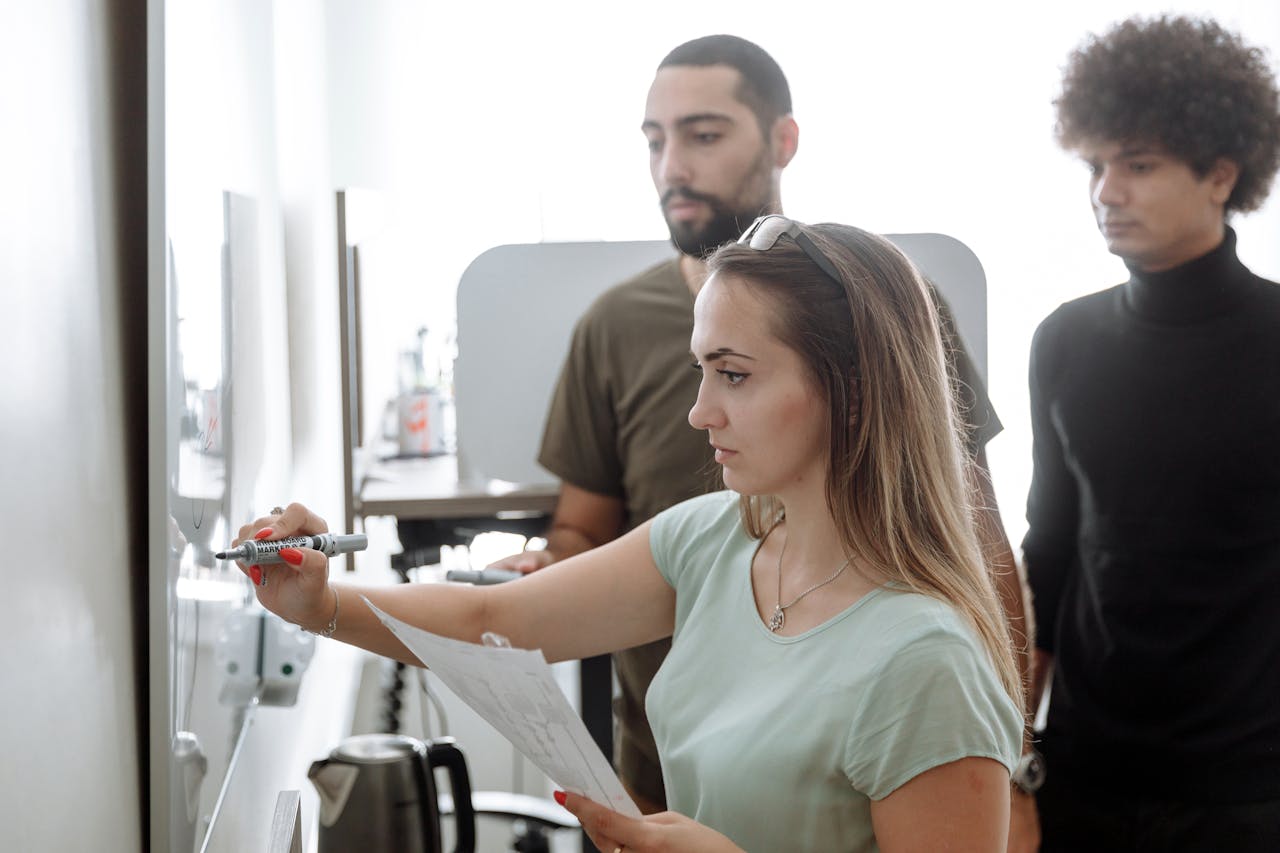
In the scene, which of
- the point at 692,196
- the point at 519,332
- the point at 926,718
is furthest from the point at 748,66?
the point at 926,718

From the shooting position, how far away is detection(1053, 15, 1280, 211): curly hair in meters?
1.77

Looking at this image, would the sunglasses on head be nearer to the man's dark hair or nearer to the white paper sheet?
the white paper sheet

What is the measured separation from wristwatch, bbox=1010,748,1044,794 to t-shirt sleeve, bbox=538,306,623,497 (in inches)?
28.2

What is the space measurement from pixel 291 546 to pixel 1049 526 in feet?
3.51

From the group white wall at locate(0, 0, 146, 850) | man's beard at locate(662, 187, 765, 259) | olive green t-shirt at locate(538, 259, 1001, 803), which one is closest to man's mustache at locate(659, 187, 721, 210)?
man's beard at locate(662, 187, 765, 259)

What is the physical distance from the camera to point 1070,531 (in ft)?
5.62

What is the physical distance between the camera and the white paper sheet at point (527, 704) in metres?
0.83

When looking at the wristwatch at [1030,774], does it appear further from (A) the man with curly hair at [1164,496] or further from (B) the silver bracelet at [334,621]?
(B) the silver bracelet at [334,621]

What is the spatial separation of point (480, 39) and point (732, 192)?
7.85ft

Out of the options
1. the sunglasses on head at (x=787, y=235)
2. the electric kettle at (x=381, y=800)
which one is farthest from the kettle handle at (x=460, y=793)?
the sunglasses on head at (x=787, y=235)

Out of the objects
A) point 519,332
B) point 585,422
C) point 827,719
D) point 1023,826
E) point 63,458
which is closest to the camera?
point 63,458

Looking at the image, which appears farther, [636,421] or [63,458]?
[636,421]

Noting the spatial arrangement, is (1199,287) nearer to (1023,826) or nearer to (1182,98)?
(1182,98)

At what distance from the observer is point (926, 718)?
3.15ft
